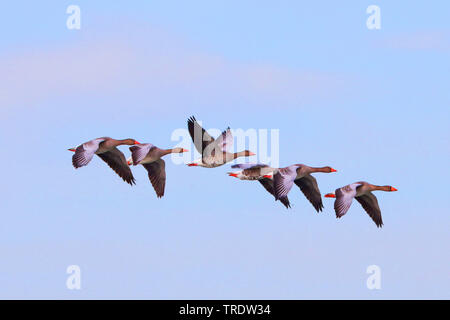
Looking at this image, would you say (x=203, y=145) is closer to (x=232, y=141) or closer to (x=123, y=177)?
(x=232, y=141)

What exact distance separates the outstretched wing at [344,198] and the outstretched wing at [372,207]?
6.25ft

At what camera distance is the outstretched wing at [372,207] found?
133 feet

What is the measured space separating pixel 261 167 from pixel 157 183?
4.27 m

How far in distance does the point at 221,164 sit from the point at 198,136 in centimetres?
166

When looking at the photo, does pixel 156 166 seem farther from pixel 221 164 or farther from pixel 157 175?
pixel 221 164

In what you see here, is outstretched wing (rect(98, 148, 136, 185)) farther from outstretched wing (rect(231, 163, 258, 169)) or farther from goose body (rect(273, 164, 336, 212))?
goose body (rect(273, 164, 336, 212))

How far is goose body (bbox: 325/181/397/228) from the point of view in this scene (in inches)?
1460

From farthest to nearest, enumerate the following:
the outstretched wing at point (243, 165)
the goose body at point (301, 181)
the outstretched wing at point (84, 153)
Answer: the outstretched wing at point (243, 165) < the goose body at point (301, 181) < the outstretched wing at point (84, 153)

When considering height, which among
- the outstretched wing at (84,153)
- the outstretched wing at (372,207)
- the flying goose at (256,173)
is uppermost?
the outstretched wing at (84,153)

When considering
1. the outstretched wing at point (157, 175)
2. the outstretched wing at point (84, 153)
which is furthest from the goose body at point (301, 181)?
the outstretched wing at point (84, 153)

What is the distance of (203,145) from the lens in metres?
37.0

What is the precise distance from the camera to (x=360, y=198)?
133 feet

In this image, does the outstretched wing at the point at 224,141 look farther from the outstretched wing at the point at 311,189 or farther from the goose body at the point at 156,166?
the outstretched wing at the point at 311,189
